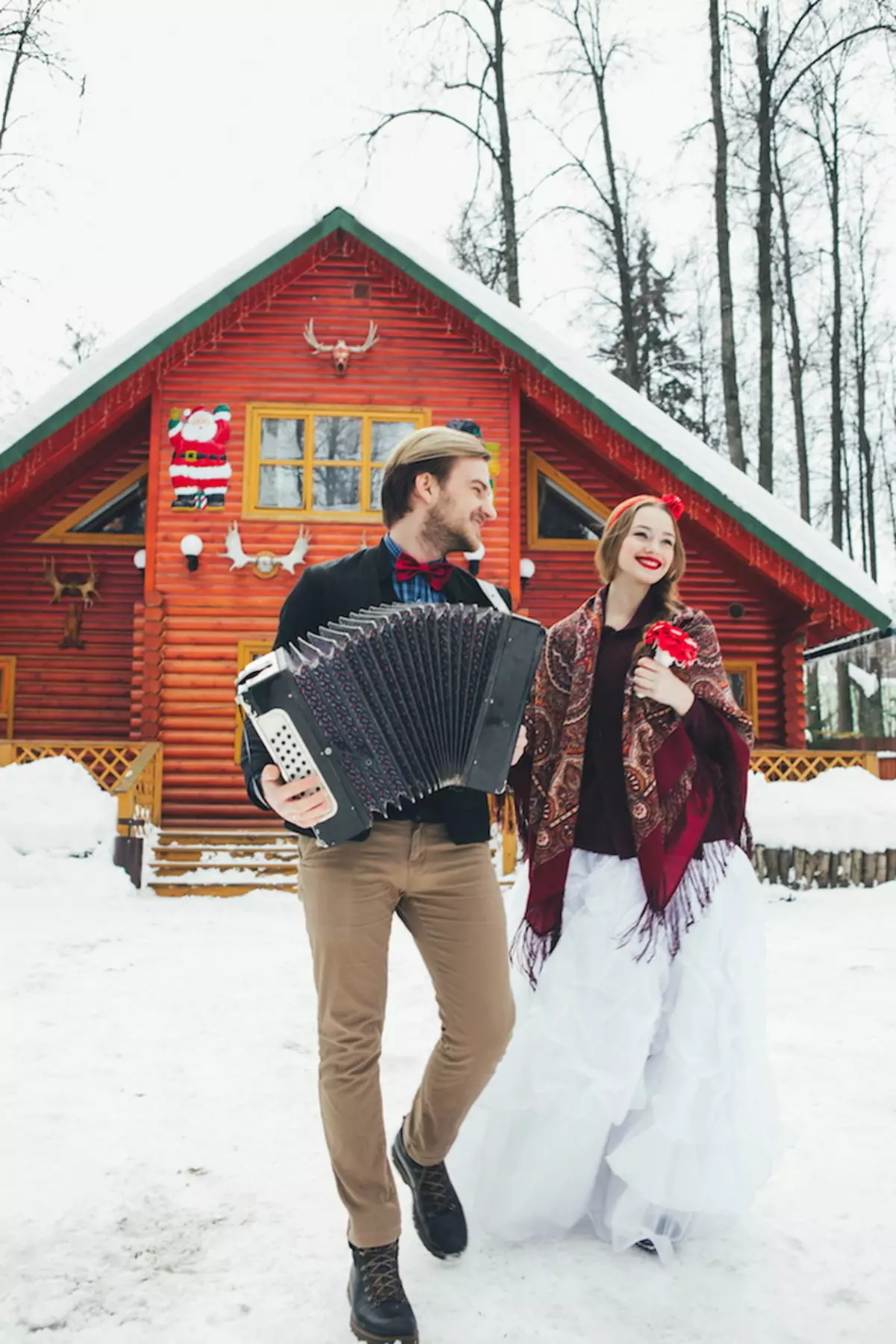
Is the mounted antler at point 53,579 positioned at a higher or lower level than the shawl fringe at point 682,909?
higher

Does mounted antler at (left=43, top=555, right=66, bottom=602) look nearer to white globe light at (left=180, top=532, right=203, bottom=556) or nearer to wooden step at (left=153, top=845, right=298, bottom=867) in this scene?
white globe light at (left=180, top=532, right=203, bottom=556)

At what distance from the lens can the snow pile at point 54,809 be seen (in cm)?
846

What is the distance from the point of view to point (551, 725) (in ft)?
10.2

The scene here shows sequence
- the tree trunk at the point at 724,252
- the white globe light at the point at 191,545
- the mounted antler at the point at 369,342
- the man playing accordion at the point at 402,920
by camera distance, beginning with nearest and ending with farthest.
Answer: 1. the man playing accordion at the point at 402,920
2. the white globe light at the point at 191,545
3. the mounted antler at the point at 369,342
4. the tree trunk at the point at 724,252

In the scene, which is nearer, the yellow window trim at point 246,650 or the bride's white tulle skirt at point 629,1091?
the bride's white tulle skirt at point 629,1091

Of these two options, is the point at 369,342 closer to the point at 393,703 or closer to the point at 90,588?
the point at 90,588

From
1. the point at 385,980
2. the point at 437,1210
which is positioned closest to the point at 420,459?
the point at 385,980

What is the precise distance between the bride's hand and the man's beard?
2.11 feet

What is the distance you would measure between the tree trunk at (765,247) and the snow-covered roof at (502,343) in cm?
616

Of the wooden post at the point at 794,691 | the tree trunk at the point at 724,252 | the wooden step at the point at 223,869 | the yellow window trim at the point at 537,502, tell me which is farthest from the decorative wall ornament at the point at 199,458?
the tree trunk at the point at 724,252

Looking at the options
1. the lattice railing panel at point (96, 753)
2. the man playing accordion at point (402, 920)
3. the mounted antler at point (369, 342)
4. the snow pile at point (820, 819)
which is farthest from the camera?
the mounted antler at point (369, 342)

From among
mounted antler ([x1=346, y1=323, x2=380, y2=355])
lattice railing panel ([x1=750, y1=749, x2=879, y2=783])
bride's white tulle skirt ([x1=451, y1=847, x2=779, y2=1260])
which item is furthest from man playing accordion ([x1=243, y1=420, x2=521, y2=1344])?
mounted antler ([x1=346, y1=323, x2=380, y2=355])

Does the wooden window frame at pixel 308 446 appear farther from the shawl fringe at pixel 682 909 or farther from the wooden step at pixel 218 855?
the shawl fringe at pixel 682 909

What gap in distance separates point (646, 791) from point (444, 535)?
97 centimetres
